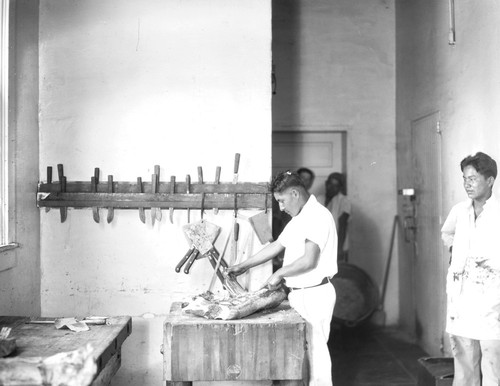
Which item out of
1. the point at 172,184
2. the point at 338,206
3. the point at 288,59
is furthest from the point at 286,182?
the point at 288,59

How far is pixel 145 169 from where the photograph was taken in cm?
448

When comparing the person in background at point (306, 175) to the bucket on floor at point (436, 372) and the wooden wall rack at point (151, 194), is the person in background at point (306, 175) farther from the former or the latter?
the bucket on floor at point (436, 372)

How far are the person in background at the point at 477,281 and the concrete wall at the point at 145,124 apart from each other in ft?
4.70

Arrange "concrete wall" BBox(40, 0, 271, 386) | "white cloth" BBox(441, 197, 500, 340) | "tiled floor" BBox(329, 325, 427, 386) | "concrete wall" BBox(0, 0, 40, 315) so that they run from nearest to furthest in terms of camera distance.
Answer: "white cloth" BBox(441, 197, 500, 340)
"concrete wall" BBox(0, 0, 40, 315)
"concrete wall" BBox(40, 0, 271, 386)
"tiled floor" BBox(329, 325, 427, 386)

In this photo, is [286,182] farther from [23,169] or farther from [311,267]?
[23,169]

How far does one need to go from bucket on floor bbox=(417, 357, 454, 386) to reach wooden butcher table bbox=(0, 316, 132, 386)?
2.16m

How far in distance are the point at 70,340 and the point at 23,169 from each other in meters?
1.45

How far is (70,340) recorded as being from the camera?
3.18m

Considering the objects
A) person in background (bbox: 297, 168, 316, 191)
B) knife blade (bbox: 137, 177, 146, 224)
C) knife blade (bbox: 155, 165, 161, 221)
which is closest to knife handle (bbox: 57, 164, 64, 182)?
knife blade (bbox: 137, 177, 146, 224)

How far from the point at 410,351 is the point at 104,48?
4.36 metres

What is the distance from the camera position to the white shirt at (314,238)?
3855mm

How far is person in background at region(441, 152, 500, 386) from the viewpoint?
3613 mm

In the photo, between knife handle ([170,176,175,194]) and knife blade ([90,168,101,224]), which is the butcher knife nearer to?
knife handle ([170,176,175,194])

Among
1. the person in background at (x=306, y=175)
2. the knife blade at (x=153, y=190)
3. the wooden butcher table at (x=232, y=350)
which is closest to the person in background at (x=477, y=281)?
the wooden butcher table at (x=232, y=350)
